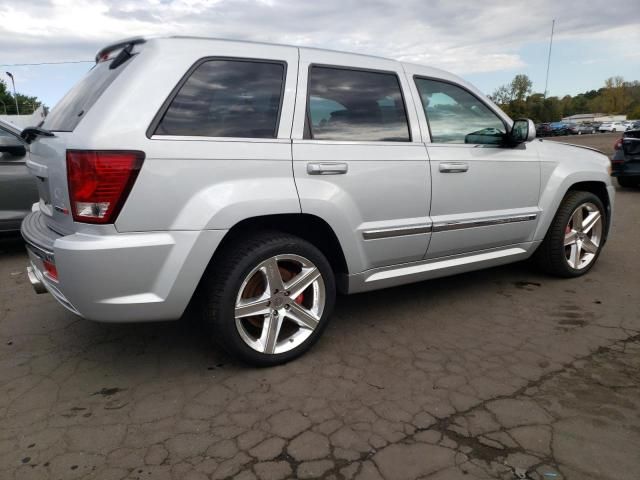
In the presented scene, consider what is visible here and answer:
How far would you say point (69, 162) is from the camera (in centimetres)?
239

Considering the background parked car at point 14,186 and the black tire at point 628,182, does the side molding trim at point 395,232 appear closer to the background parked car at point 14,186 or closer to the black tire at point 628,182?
the background parked car at point 14,186

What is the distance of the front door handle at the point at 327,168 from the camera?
2.84 meters

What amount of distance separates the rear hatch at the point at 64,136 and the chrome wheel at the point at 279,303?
0.99m

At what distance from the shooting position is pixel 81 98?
2.84 meters

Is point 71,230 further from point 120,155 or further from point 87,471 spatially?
point 87,471

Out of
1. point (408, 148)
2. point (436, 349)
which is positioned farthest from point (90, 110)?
point (436, 349)

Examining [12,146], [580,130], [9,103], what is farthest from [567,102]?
[12,146]

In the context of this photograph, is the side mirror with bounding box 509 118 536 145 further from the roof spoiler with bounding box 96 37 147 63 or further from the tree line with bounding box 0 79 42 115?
the tree line with bounding box 0 79 42 115

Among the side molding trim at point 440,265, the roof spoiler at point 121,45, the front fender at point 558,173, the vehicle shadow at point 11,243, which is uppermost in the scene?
the roof spoiler at point 121,45

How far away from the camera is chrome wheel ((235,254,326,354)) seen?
2.81 m

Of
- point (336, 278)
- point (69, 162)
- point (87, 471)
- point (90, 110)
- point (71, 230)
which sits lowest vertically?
point (87, 471)

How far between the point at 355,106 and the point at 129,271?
1728 millimetres

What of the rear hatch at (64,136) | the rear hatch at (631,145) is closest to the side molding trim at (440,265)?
the rear hatch at (64,136)

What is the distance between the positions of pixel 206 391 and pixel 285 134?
4.95 feet
